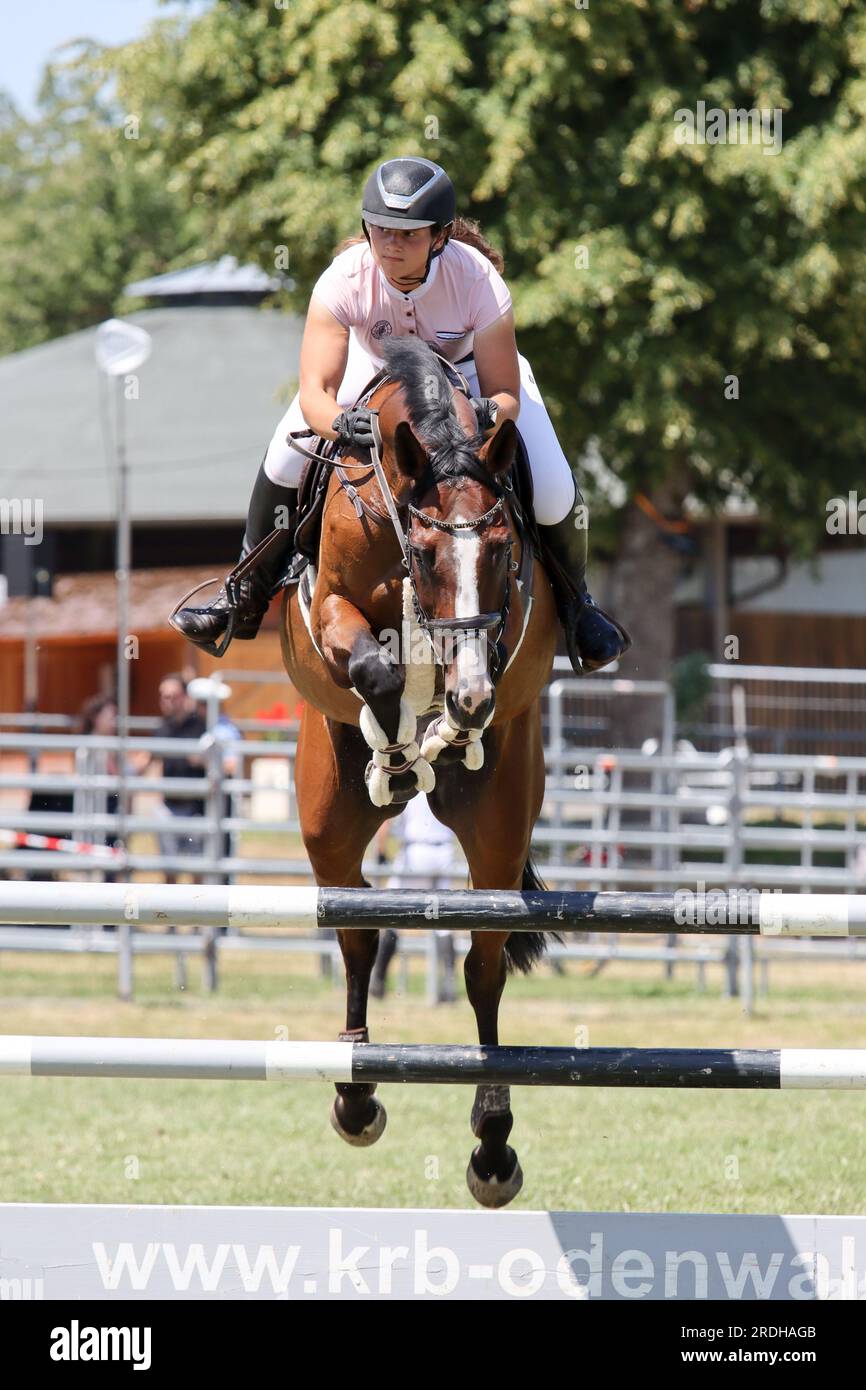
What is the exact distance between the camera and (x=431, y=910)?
157 inches

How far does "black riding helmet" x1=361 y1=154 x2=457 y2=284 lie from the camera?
4473mm

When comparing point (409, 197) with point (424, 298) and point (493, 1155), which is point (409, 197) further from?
point (493, 1155)

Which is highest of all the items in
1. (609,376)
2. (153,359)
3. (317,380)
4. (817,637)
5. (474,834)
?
(153,359)

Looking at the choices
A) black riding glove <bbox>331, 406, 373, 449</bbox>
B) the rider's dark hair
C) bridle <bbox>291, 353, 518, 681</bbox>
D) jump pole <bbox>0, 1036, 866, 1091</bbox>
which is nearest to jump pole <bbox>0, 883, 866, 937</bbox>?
jump pole <bbox>0, 1036, 866, 1091</bbox>

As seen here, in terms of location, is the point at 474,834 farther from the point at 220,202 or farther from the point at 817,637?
the point at 817,637

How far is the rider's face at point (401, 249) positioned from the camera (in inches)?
178

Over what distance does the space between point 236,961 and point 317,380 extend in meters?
9.13

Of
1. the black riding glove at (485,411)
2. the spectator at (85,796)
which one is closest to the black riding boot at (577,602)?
the black riding glove at (485,411)

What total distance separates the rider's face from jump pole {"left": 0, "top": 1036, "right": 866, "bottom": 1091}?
2.13m

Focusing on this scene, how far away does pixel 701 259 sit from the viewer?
1461 centimetres

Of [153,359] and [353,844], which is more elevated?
[153,359]

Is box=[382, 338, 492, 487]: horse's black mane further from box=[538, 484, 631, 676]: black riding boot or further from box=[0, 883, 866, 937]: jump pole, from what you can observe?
box=[0, 883, 866, 937]: jump pole
